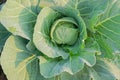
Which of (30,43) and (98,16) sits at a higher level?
(98,16)

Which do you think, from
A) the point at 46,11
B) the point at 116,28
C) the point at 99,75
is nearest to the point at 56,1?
the point at 46,11

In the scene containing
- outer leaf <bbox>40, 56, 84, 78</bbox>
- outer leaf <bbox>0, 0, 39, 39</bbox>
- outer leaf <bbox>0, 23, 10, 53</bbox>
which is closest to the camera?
outer leaf <bbox>40, 56, 84, 78</bbox>

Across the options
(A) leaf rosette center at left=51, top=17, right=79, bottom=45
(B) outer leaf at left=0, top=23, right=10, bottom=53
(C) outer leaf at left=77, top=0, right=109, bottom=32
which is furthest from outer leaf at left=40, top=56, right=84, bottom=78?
(B) outer leaf at left=0, top=23, right=10, bottom=53

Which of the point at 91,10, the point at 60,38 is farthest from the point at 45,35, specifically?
the point at 91,10

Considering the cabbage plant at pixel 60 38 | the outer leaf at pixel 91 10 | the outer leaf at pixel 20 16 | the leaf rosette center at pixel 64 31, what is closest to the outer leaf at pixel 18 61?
the cabbage plant at pixel 60 38

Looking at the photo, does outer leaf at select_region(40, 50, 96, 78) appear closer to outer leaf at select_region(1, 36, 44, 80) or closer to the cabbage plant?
the cabbage plant

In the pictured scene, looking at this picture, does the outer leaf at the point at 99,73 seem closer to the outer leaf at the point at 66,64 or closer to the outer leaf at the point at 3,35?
the outer leaf at the point at 66,64

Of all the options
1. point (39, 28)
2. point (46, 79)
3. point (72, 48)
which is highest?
point (39, 28)

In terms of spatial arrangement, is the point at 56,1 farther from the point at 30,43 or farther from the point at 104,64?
the point at 104,64

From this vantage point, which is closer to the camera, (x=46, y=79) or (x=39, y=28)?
(x=39, y=28)
